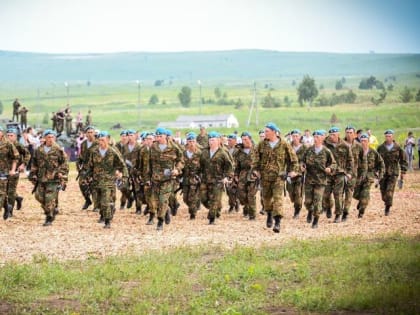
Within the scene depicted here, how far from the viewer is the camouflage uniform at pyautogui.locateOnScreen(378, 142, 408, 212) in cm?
2434

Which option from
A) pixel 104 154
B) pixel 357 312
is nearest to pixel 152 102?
pixel 104 154

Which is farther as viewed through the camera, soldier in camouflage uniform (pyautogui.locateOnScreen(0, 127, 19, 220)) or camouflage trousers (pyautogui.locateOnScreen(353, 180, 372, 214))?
camouflage trousers (pyautogui.locateOnScreen(353, 180, 372, 214))

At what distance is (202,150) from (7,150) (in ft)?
14.3

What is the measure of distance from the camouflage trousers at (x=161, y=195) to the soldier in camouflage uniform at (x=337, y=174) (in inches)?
143

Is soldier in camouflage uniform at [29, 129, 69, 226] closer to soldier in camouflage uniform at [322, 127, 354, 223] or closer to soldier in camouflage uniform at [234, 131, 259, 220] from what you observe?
soldier in camouflage uniform at [234, 131, 259, 220]

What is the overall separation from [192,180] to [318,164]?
3158 mm

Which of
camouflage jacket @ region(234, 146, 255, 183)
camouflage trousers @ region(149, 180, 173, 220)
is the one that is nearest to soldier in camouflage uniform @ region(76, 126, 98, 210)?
camouflage trousers @ region(149, 180, 173, 220)

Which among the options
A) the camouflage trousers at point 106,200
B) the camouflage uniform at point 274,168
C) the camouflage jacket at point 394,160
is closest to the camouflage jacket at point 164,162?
the camouflage trousers at point 106,200

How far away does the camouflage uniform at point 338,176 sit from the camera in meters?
22.6

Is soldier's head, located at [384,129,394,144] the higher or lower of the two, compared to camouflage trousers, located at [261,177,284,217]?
higher

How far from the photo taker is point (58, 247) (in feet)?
60.9

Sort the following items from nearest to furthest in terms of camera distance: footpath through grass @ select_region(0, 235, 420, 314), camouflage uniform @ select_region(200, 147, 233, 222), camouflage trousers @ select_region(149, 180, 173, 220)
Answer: footpath through grass @ select_region(0, 235, 420, 314), camouflage trousers @ select_region(149, 180, 173, 220), camouflage uniform @ select_region(200, 147, 233, 222)

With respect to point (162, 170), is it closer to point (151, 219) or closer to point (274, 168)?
point (151, 219)

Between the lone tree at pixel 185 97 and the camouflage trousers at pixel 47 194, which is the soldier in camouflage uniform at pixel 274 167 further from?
the lone tree at pixel 185 97
